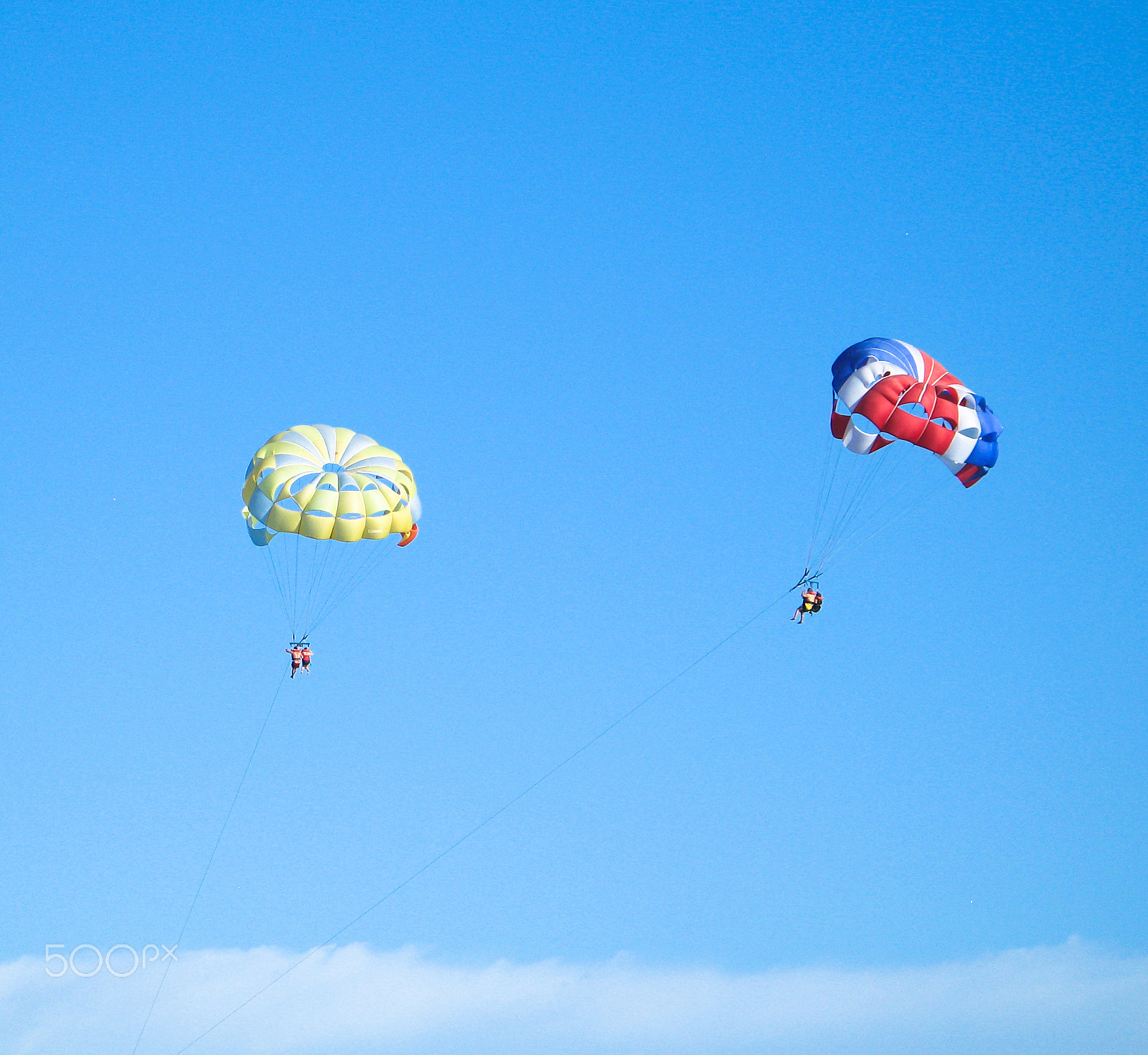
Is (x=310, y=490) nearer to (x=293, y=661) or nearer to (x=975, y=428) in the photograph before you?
(x=293, y=661)

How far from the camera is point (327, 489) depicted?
43.4 metres

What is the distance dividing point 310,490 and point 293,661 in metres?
3.59

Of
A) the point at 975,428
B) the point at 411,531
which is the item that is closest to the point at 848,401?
the point at 975,428

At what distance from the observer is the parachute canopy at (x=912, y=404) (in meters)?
41.7

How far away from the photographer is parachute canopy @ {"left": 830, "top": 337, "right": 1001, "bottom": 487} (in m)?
41.7

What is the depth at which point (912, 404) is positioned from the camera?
41.8 meters

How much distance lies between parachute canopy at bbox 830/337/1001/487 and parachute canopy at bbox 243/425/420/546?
30.1 ft

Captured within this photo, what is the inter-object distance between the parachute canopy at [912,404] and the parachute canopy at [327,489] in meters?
9.18

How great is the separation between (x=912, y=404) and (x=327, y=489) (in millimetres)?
11841

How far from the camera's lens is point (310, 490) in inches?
1708

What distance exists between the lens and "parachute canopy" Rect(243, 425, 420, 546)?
142 ft

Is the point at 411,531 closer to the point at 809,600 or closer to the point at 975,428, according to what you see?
the point at 809,600

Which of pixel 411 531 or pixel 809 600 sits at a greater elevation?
pixel 411 531

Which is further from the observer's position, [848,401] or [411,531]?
[411,531]
